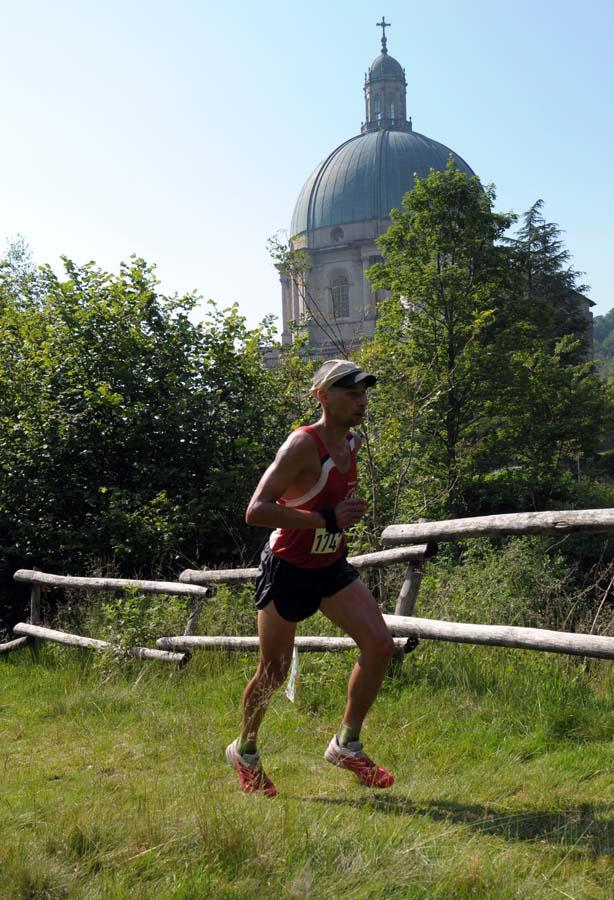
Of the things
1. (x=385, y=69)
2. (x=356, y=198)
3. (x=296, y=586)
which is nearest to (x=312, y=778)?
(x=296, y=586)

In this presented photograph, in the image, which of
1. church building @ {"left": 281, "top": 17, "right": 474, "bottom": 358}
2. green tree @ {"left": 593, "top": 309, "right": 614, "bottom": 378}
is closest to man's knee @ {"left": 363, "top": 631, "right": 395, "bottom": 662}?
church building @ {"left": 281, "top": 17, "right": 474, "bottom": 358}

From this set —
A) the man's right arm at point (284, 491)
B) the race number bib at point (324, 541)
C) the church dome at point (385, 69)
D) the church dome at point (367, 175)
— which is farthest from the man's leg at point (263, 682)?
the church dome at point (385, 69)

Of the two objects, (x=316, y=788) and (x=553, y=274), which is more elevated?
(x=553, y=274)

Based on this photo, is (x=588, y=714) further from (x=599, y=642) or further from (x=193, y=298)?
(x=193, y=298)

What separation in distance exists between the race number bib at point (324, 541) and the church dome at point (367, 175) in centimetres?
7485

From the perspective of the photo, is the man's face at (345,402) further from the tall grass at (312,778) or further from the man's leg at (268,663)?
the tall grass at (312,778)

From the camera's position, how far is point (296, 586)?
15.1ft

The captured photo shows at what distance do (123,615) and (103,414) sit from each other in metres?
6.81

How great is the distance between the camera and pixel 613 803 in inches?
171

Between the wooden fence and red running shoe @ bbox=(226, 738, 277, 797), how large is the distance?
162 cm

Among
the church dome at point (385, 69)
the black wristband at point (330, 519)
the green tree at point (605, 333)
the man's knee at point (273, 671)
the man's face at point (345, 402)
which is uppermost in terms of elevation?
the church dome at point (385, 69)

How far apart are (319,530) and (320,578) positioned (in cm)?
27

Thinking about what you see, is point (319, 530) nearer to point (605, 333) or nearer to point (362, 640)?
point (362, 640)

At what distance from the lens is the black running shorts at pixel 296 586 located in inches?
181
